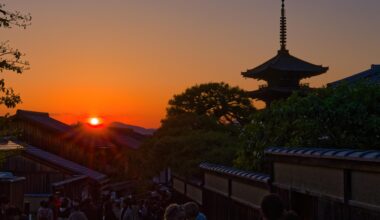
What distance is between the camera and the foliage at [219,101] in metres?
59.7

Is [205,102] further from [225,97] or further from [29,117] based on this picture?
[29,117]

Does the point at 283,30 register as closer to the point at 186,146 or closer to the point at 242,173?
the point at 186,146

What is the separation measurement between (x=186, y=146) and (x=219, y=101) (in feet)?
76.1

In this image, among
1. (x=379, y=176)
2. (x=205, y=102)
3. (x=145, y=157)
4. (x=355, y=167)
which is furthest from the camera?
(x=205, y=102)

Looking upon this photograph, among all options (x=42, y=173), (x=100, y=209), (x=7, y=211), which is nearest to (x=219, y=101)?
(x=42, y=173)

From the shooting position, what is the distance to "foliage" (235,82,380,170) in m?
18.0

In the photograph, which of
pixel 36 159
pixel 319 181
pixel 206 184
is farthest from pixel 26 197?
pixel 319 181

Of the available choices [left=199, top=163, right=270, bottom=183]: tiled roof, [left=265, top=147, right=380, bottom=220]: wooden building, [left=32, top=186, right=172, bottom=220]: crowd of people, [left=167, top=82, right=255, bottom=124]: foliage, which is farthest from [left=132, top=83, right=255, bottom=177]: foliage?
[left=265, top=147, right=380, bottom=220]: wooden building

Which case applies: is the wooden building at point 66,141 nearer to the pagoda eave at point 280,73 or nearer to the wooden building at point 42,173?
the wooden building at point 42,173

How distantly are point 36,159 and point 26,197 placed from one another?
9.82 ft

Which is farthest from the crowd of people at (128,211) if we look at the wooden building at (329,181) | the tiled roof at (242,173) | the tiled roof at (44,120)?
the tiled roof at (44,120)

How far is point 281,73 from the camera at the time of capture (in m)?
54.4

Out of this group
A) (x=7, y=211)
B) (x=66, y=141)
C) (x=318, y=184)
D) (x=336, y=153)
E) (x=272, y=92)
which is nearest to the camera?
(x=336, y=153)

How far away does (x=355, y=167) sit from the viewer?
9484 millimetres
